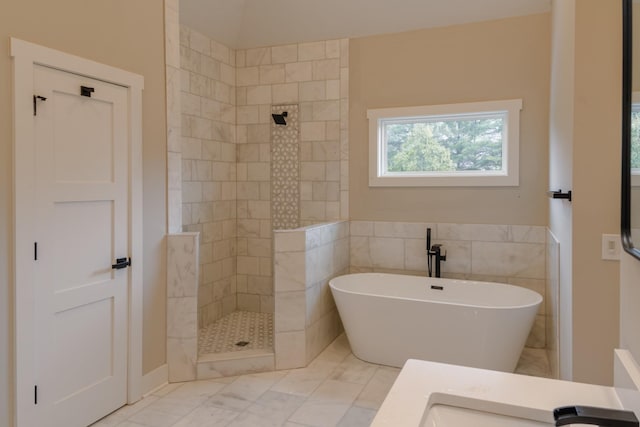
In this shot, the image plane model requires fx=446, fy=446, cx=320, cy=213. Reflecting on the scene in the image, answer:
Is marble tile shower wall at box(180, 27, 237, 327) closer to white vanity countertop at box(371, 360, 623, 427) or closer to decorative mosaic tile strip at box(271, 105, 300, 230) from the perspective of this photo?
decorative mosaic tile strip at box(271, 105, 300, 230)

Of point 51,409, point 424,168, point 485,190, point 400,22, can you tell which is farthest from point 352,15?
point 51,409

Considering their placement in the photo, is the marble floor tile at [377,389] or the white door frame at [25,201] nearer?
the white door frame at [25,201]

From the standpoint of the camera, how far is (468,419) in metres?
1.11

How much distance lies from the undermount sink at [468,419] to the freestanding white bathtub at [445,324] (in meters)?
2.23

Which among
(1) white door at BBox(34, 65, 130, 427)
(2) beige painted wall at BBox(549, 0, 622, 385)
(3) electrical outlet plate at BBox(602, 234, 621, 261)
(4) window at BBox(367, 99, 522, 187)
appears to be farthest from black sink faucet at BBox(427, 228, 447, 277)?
(1) white door at BBox(34, 65, 130, 427)

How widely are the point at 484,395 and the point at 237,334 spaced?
11.1 feet

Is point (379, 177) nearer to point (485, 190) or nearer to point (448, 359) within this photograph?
point (485, 190)

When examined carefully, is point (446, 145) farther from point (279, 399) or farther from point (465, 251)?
point (279, 399)

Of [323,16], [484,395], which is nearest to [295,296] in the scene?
[484,395]

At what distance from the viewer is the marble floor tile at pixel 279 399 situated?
2.79 meters

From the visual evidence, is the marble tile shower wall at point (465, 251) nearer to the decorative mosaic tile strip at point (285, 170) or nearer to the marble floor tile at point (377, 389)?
the decorative mosaic tile strip at point (285, 170)

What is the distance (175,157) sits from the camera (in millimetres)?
3338

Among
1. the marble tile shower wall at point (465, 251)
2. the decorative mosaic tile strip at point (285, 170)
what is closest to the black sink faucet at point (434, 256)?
the marble tile shower wall at point (465, 251)

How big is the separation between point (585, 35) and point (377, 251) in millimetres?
2740
